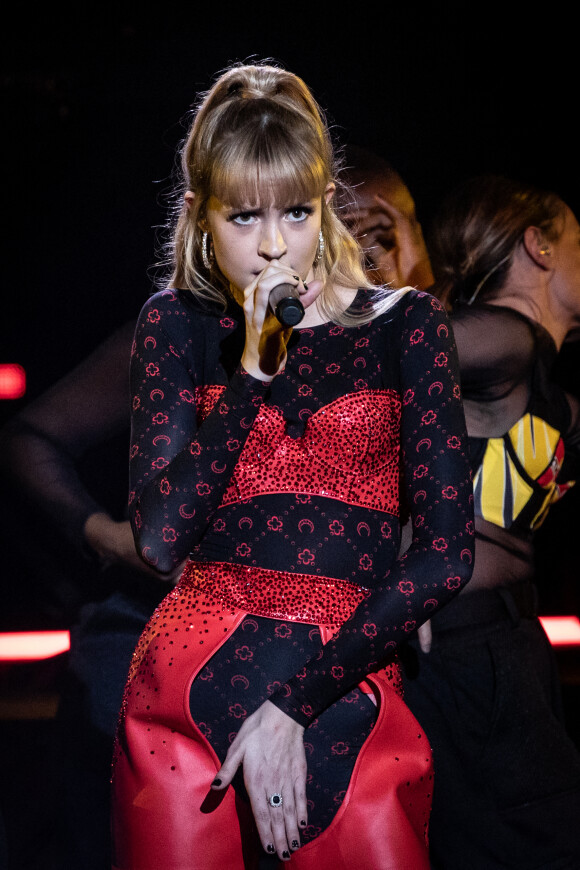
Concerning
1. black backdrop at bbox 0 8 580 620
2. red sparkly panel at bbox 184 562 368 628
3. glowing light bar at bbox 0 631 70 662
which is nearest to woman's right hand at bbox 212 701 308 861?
red sparkly panel at bbox 184 562 368 628

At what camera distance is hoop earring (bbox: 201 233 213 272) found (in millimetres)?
1372

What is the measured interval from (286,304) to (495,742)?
1109 mm

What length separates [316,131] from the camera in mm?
1272

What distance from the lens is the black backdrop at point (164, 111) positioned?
228cm

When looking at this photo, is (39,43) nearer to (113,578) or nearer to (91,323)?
(91,323)

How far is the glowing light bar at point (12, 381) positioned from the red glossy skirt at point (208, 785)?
133cm

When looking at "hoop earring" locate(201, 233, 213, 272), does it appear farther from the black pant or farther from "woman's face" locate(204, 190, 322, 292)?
the black pant

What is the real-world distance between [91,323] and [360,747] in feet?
5.04

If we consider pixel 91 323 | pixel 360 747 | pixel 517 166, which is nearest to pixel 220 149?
pixel 360 747

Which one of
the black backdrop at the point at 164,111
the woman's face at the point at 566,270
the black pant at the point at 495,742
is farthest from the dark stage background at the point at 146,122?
the black pant at the point at 495,742

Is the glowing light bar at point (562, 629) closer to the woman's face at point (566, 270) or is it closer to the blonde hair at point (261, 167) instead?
the woman's face at point (566, 270)

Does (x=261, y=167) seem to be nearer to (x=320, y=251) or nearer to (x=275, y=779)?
(x=320, y=251)

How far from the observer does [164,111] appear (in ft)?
7.55

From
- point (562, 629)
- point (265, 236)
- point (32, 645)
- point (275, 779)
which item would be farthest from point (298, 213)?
point (562, 629)
